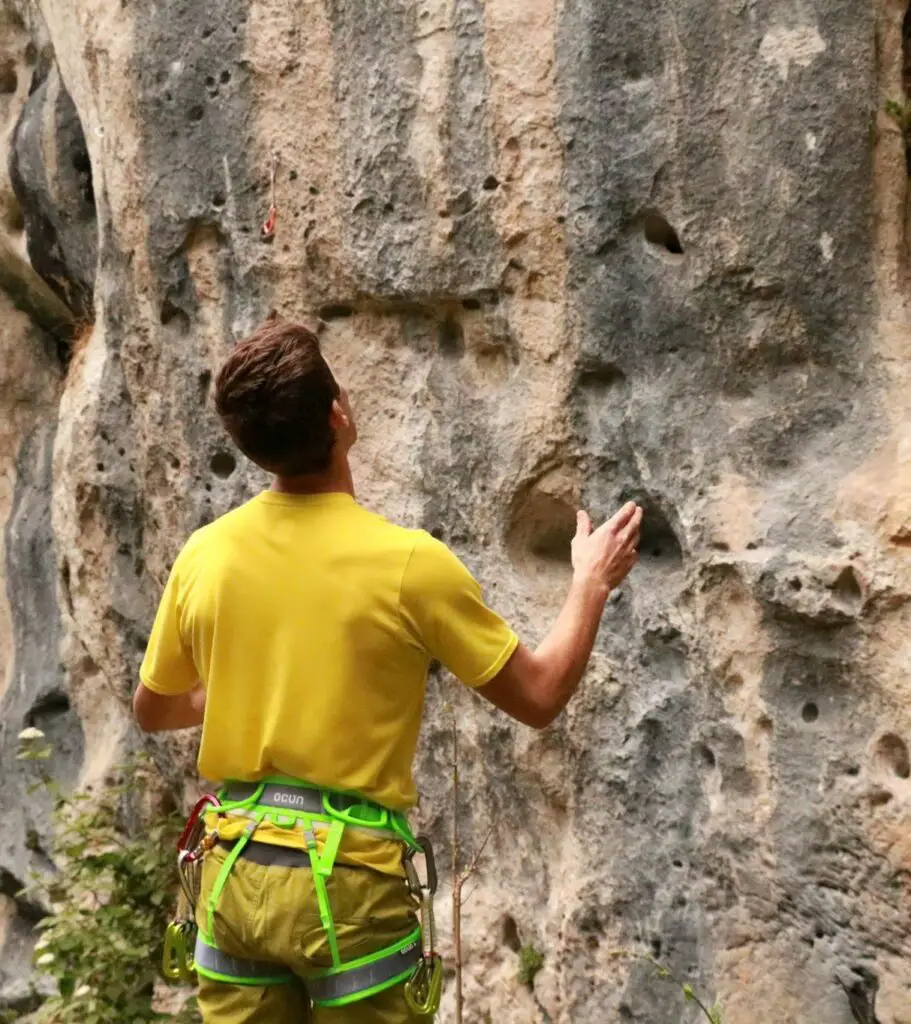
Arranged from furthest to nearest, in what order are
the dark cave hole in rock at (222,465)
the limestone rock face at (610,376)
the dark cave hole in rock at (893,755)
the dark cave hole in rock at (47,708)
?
the dark cave hole in rock at (47,708), the dark cave hole in rock at (222,465), the limestone rock face at (610,376), the dark cave hole in rock at (893,755)

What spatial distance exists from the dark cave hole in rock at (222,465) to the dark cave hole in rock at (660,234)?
123 cm

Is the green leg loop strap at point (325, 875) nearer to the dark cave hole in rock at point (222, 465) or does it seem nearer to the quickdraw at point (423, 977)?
the quickdraw at point (423, 977)

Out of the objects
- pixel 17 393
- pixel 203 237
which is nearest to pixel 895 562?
pixel 203 237

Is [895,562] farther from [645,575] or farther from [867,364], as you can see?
[645,575]

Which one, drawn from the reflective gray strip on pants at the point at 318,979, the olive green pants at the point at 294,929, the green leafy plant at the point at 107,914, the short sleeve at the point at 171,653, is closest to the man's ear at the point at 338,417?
the short sleeve at the point at 171,653

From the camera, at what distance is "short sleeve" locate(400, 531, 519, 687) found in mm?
1762

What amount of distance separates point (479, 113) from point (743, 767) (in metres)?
1.46

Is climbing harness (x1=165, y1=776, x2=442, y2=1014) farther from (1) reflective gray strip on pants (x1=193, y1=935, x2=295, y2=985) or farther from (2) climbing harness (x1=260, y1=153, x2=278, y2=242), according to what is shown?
(2) climbing harness (x1=260, y1=153, x2=278, y2=242)

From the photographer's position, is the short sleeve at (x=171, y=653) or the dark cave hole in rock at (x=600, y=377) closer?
the short sleeve at (x=171, y=653)

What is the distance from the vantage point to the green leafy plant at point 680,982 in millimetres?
2488

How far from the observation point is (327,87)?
3061 millimetres

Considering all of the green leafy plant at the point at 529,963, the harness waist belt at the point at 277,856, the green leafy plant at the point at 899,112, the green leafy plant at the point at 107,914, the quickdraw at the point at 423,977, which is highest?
the green leafy plant at the point at 899,112

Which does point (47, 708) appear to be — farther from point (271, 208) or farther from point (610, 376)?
point (610, 376)

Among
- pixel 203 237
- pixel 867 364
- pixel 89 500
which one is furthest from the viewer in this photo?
pixel 89 500
